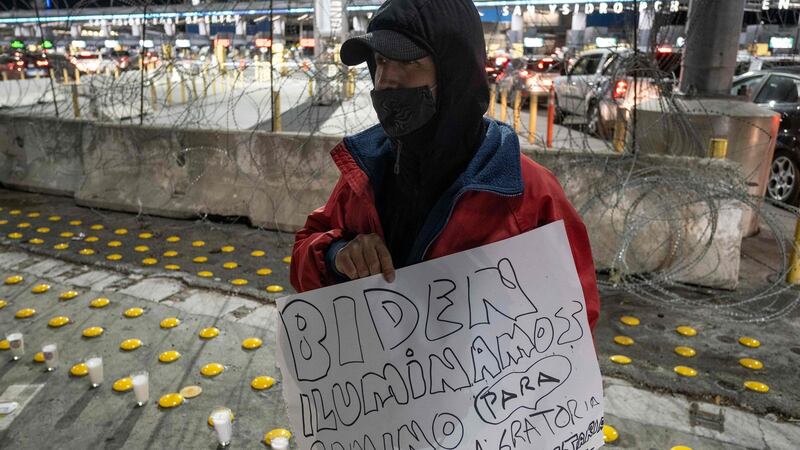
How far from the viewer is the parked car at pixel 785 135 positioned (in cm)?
789

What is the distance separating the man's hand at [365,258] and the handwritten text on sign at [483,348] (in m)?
0.04

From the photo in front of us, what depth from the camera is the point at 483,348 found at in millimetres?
1787

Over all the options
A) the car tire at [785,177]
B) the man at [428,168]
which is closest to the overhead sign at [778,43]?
the car tire at [785,177]

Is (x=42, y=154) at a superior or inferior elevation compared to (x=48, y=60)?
inferior

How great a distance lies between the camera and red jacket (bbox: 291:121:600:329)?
167 centimetres

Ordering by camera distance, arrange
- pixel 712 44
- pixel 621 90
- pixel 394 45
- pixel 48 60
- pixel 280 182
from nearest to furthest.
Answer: pixel 394 45
pixel 280 182
pixel 712 44
pixel 48 60
pixel 621 90

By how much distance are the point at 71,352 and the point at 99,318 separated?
0.52 m

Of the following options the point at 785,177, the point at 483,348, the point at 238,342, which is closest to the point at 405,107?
the point at 483,348

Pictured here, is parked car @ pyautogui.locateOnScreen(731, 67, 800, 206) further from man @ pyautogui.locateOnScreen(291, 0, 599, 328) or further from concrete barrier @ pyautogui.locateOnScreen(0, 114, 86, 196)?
concrete barrier @ pyautogui.locateOnScreen(0, 114, 86, 196)

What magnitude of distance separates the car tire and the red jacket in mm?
7344

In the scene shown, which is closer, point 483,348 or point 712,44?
point 483,348

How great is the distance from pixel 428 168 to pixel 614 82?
16.3 ft

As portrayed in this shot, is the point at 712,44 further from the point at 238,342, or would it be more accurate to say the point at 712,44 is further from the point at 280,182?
the point at 238,342

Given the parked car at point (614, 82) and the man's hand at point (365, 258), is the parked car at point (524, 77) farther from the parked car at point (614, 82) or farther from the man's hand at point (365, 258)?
the man's hand at point (365, 258)
